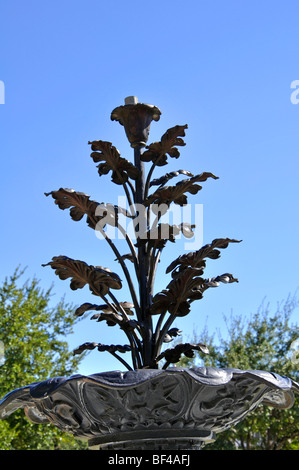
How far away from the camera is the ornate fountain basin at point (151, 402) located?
3236 millimetres

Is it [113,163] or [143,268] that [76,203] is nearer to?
[113,163]

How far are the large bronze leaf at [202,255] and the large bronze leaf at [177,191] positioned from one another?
0.46m

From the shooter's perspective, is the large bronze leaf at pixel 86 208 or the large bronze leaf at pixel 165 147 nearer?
the large bronze leaf at pixel 86 208

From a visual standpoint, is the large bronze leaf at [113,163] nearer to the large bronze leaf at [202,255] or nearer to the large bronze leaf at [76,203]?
the large bronze leaf at [76,203]

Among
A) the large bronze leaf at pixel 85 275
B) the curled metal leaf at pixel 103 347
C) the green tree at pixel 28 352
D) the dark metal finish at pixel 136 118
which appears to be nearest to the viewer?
the large bronze leaf at pixel 85 275

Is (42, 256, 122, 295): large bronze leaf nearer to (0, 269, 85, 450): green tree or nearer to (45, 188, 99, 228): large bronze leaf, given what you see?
(45, 188, 99, 228): large bronze leaf

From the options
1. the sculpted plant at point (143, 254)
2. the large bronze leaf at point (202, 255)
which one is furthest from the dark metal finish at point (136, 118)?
the large bronze leaf at point (202, 255)

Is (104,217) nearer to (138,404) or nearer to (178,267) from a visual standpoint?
(178,267)

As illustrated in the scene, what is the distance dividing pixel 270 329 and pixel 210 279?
15656mm

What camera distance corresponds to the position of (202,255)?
406 cm

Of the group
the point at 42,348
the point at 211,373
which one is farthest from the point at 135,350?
the point at 42,348

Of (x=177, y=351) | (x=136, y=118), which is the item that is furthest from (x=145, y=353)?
(x=136, y=118)

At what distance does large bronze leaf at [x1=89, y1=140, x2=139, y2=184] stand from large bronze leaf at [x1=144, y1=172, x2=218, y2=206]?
34 cm

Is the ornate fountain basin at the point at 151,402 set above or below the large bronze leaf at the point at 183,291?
below
